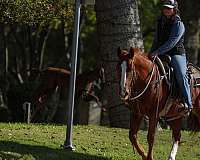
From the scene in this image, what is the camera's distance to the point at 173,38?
10938 mm

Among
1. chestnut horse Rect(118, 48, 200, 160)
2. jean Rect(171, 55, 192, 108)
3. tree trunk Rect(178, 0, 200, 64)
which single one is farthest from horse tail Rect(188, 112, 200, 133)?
tree trunk Rect(178, 0, 200, 64)

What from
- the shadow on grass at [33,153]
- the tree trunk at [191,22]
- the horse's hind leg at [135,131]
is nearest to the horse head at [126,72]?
the horse's hind leg at [135,131]

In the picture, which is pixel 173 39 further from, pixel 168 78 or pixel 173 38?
pixel 168 78

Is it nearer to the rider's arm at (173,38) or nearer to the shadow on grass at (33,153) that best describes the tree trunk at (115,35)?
the shadow on grass at (33,153)

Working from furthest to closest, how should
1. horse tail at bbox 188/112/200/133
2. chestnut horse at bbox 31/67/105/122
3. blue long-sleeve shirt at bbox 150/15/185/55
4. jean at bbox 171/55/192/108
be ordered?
chestnut horse at bbox 31/67/105/122 → horse tail at bbox 188/112/200/133 → jean at bbox 171/55/192/108 → blue long-sleeve shirt at bbox 150/15/185/55

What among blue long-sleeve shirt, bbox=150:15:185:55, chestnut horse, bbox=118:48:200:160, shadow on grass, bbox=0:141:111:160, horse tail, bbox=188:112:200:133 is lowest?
shadow on grass, bbox=0:141:111:160

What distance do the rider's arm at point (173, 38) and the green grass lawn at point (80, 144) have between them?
7.62 feet

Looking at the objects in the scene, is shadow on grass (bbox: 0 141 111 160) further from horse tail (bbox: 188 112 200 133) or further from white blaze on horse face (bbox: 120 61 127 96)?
horse tail (bbox: 188 112 200 133)

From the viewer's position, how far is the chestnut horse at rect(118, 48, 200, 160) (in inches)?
389

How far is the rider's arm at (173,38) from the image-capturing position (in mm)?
10883

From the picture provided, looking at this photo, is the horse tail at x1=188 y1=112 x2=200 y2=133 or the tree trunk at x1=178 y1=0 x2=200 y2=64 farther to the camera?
the tree trunk at x1=178 y1=0 x2=200 y2=64

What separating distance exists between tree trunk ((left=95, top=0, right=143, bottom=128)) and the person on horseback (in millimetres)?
4180

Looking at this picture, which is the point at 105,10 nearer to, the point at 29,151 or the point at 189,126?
the point at 189,126

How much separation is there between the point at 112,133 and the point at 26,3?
3.82 m
